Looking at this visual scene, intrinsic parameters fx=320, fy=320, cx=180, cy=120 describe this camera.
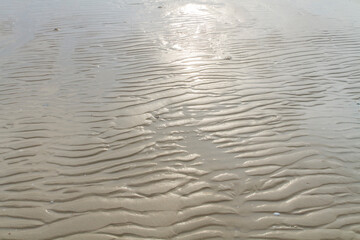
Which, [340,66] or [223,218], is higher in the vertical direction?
[340,66]

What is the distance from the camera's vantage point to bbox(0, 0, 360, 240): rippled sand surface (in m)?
2.85

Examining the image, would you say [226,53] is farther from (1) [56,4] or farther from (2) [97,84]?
(1) [56,4]

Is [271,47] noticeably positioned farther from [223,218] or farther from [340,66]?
[223,218]

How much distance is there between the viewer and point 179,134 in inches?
155

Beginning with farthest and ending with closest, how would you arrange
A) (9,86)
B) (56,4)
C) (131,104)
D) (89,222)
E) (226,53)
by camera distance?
(56,4) → (226,53) → (9,86) → (131,104) → (89,222)

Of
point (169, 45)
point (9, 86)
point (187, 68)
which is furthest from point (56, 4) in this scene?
point (187, 68)

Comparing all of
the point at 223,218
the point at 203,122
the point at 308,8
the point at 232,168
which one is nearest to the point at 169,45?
the point at 203,122

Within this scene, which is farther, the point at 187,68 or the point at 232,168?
the point at 187,68

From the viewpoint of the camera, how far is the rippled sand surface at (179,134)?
2.85 m

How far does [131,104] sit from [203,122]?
111cm

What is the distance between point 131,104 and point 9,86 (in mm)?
2112

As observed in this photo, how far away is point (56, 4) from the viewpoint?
984cm

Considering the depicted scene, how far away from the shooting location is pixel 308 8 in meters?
9.91

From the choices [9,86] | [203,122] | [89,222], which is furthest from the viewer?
[9,86]
